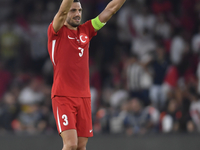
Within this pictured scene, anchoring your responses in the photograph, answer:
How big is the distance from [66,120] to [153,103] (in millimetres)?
4426

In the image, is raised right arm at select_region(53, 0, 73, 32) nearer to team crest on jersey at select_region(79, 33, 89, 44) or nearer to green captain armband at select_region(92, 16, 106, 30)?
team crest on jersey at select_region(79, 33, 89, 44)

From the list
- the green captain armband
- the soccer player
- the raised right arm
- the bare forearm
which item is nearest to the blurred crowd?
the soccer player

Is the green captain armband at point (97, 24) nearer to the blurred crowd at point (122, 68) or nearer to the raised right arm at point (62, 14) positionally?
the raised right arm at point (62, 14)

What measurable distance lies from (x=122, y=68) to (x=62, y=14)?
19.2ft

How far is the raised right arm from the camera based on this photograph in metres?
5.40

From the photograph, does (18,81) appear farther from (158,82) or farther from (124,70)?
(158,82)

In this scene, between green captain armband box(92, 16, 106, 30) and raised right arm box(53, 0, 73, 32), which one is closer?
raised right arm box(53, 0, 73, 32)

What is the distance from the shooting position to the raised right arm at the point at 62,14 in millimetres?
5402

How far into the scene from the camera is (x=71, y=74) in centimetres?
571

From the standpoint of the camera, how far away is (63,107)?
221 inches

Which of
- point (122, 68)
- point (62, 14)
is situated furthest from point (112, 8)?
point (122, 68)

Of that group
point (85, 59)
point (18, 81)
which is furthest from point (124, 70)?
point (85, 59)

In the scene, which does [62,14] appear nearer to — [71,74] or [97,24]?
[97,24]

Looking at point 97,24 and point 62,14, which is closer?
point 62,14
